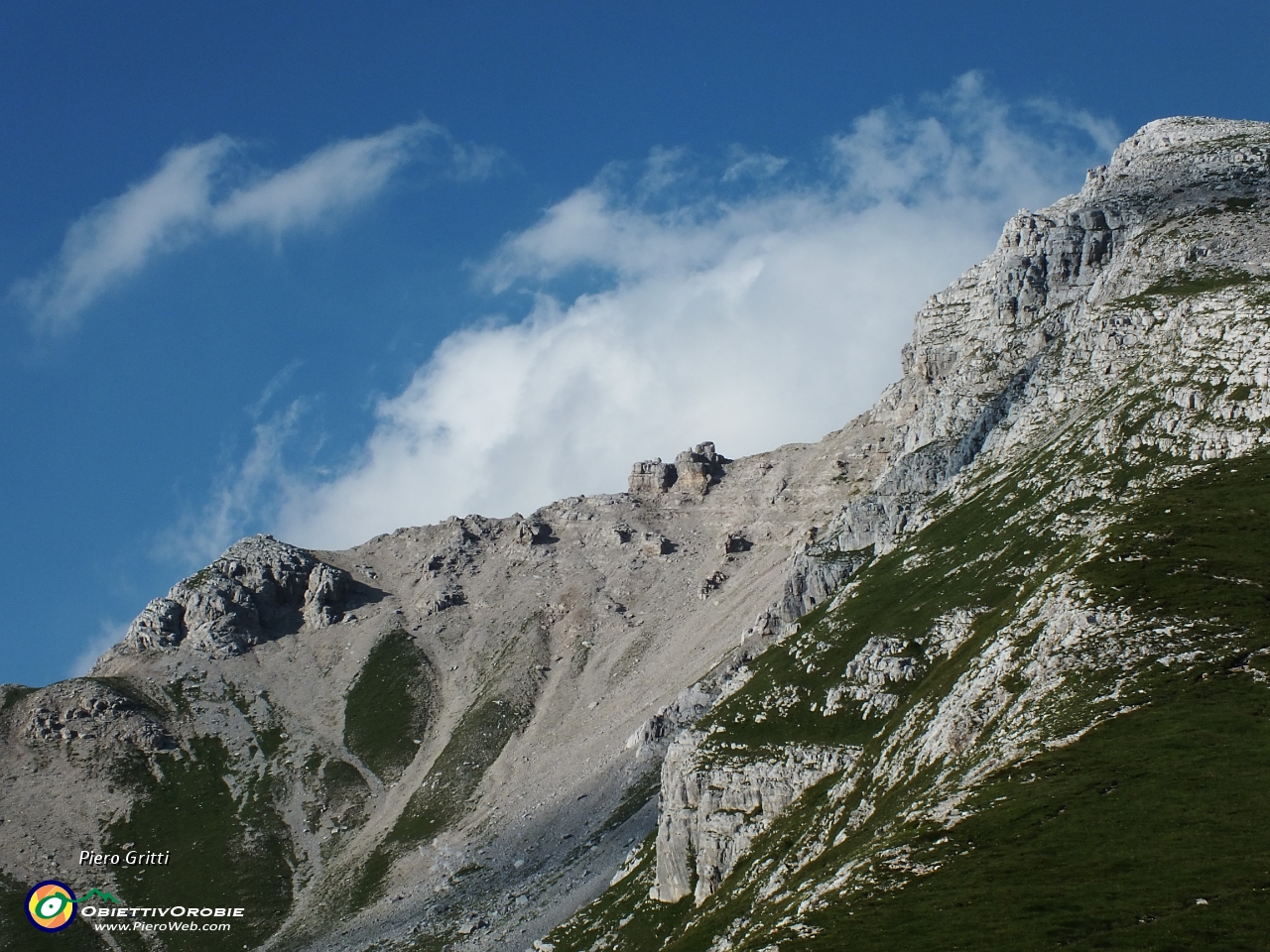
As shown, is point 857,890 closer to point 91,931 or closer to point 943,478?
point 943,478

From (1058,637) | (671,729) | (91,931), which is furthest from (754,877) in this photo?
(91,931)

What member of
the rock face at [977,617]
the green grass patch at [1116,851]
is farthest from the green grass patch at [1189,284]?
the green grass patch at [1116,851]

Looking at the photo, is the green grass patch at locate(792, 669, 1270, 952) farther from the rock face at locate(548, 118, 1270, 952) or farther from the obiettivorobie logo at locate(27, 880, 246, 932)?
the obiettivorobie logo at locate(27, 880, 246, 932)

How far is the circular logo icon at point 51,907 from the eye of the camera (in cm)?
18525

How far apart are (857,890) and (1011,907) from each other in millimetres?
12259

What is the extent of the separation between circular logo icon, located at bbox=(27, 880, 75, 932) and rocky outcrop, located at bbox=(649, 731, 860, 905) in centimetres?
11308

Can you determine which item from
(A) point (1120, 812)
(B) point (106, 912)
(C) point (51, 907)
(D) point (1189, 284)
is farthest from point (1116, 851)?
(C) point (51, 907)

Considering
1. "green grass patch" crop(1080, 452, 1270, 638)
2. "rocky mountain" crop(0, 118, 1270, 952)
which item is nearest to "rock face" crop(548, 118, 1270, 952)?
"rocky mountain" crop(0, 118, 1270, 952)

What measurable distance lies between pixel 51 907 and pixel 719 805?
130357mm

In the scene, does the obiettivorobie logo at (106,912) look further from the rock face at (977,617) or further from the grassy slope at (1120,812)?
the grassy slope at (1120,812)

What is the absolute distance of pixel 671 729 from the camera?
18450cm

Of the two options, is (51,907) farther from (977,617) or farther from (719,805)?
(977,617)

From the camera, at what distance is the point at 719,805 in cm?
11869

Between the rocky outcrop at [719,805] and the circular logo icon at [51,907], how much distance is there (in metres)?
113
